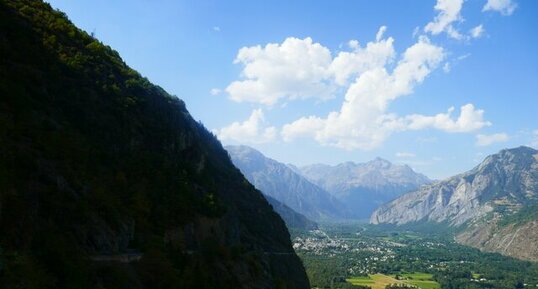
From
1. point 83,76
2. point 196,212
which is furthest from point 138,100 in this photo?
point 196,212

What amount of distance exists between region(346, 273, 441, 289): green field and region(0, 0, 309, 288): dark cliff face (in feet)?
342

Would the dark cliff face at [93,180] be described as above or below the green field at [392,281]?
above

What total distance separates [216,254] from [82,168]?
1770 centimetres

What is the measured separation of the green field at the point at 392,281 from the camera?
552ft

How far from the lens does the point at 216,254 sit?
1965 inches

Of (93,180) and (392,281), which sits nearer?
(93,180)

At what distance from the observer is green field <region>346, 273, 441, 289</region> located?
552 ft

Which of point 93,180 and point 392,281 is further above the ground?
point 93,180

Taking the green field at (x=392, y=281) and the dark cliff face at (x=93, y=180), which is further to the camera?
the green field at (x=392, y=281)

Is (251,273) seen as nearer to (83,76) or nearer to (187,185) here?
(187,185)

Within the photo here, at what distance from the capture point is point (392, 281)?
585 feet

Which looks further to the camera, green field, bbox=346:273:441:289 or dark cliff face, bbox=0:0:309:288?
green field, bbox=346:273:441:289

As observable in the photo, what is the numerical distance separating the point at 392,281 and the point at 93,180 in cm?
15954

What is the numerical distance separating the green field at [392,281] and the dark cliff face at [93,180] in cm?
10413
